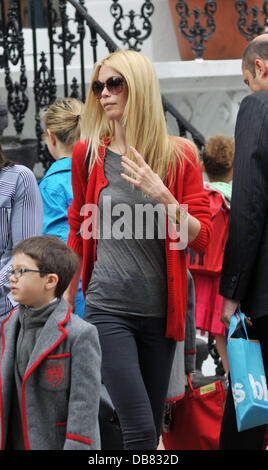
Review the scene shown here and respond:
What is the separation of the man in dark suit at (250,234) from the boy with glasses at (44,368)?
0.76 m

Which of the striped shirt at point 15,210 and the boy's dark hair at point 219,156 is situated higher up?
the striped shirt at point 15,210

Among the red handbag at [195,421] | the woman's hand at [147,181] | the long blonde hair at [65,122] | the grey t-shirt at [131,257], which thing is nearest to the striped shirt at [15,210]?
the grey t-shirt at [131,257]

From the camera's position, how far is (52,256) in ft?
12.1

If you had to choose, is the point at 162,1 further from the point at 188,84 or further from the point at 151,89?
the point at 151,89

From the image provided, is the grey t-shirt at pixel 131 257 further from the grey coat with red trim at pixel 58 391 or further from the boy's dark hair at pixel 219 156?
the boy's dark hair at pixel 219 156

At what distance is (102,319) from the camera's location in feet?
13.5

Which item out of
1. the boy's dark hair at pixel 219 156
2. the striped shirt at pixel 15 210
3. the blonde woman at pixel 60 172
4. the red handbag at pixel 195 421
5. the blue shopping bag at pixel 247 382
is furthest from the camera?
the boy's dark hair at pixel 219 156

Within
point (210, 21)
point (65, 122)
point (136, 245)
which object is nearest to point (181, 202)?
point (136, 245)

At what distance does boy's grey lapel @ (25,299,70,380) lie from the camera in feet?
11.4

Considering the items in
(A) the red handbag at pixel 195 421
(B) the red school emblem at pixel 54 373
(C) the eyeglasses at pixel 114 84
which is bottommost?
(A) the red handbag at pixel 195 421

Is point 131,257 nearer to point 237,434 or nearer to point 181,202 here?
point 181,202

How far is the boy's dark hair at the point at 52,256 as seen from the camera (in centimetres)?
366
